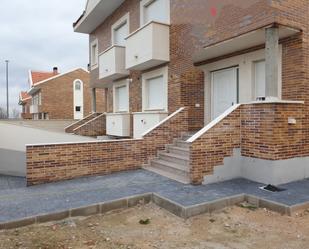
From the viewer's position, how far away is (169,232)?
14.9 feet

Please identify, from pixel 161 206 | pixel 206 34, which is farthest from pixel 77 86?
pixel 161 206

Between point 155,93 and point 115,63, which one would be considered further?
point 115,63

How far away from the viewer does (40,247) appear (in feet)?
13.1

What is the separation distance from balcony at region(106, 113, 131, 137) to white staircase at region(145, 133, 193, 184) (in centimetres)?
412

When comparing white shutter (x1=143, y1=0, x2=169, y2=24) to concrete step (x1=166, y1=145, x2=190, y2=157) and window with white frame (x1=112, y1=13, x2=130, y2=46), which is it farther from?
concrete step (x1=166, y1=145, x2=190, y2=157)

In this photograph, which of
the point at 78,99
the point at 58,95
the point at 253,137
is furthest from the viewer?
the point at 78,99

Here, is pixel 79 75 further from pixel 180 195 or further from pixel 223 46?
pixel 180 195

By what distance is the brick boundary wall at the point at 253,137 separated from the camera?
259 inches

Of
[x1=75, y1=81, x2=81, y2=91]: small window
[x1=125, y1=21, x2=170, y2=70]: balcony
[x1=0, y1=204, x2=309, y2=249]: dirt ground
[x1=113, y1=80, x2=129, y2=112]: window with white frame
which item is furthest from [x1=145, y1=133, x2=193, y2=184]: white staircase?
[x1=75, y1=81, x2=81, y2=91]: small window

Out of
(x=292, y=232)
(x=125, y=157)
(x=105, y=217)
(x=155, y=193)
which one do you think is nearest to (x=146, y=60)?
(x=125, y=157)

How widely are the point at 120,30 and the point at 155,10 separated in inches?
127

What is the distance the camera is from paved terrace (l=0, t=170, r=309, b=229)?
5.20 meters

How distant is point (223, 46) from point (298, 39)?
1.91m

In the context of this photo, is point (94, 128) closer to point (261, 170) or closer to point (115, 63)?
point (115, 63)
